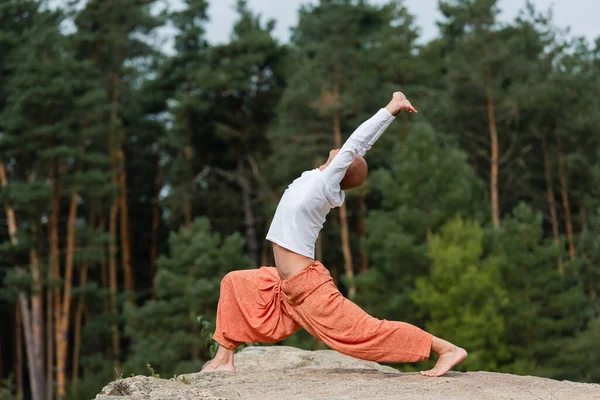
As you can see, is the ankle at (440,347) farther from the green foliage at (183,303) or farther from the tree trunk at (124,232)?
the tree trunk at (124,232)

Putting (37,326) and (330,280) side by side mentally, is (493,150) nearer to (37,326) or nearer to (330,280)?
(37,326)

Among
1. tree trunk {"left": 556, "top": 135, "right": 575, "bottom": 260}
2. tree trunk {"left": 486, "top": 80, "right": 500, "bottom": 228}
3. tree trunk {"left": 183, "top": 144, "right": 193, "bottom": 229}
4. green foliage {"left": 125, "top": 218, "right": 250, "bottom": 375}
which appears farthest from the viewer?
tree trunk {"left": 183, "top": 144, "right": 193, "bottom": 229}

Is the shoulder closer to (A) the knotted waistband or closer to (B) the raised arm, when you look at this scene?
(B) the raised arm

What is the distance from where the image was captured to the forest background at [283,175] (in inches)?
814

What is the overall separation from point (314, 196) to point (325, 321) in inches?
28.2

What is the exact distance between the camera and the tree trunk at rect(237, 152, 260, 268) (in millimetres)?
27703

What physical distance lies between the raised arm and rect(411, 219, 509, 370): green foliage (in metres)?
14.5

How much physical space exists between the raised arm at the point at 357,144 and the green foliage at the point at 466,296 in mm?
14521

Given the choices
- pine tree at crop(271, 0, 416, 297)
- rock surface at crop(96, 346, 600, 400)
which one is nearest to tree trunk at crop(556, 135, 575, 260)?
pine tree at crop(271, 0, 416, 297)

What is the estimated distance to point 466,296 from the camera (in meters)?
19.8

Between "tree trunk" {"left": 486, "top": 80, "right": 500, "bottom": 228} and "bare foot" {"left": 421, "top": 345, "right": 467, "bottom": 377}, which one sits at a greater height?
"tree trunk" {"left": 486, "top": 80, "right": 500, "bottom": 228}

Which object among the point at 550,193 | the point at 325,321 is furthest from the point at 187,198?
the point at 325,321

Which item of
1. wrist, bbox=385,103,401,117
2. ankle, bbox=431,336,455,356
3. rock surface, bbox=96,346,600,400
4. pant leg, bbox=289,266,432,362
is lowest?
rock surface, bbox=96,346,600,400

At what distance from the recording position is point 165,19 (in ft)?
96.8
